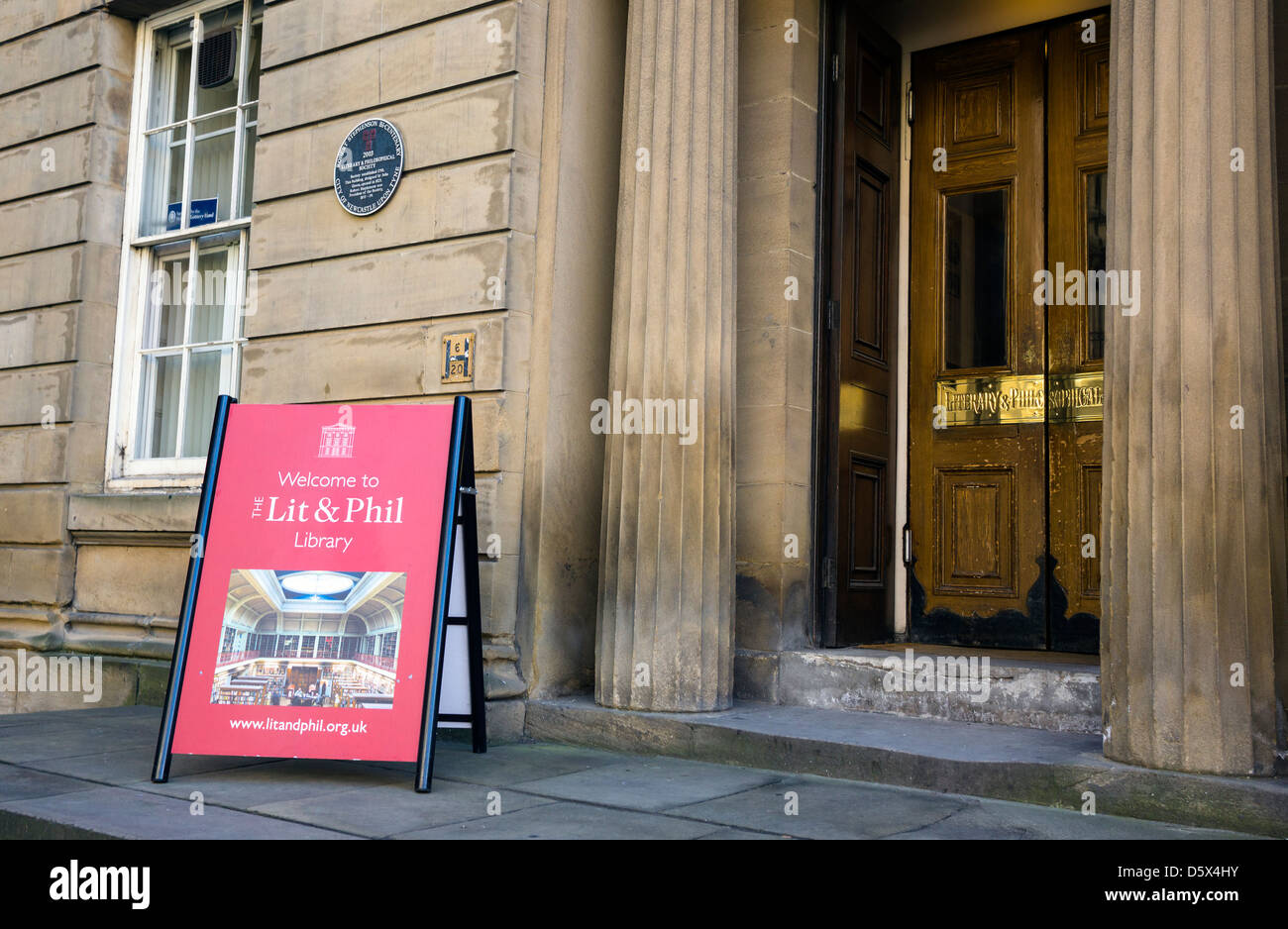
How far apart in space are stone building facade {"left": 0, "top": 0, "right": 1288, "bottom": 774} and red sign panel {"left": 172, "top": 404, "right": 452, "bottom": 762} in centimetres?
110

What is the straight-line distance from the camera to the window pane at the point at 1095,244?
625cm

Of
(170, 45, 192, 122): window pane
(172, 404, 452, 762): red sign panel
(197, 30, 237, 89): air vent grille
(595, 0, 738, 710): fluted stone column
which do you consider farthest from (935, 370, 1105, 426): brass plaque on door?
(170, 45, 192, 122): window pane

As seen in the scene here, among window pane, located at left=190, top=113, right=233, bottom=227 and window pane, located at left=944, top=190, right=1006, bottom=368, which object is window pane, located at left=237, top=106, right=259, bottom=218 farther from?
window pane, located at left=944, top=190, right=1006, bottom=368

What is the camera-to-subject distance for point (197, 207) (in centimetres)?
825

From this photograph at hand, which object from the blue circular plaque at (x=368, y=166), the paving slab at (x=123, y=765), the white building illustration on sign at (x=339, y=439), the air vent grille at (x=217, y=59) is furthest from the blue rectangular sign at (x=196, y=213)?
the paving slab at (x=123, y=765)

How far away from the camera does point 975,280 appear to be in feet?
21.8

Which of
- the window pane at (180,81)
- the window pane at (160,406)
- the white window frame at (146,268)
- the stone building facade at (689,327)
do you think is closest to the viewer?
the stone building facade at (689,327)

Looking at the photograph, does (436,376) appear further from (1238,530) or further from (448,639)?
(1238,530)

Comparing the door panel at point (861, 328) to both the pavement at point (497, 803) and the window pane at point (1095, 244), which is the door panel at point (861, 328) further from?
the pavement at point (497, 803)

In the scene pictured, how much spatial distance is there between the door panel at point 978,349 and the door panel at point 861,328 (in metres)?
0.18

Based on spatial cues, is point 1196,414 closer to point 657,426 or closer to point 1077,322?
point 1077,322

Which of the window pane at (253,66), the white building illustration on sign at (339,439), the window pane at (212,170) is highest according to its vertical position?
the window pane at (253,66)

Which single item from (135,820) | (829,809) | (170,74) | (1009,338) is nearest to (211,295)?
(170,74)
